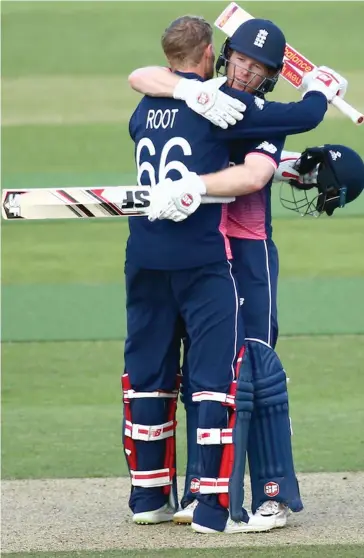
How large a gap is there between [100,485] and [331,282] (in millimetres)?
5647

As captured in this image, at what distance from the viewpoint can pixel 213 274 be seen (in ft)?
16.0

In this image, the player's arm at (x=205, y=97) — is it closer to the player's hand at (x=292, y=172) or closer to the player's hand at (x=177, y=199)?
the player's hand at (x=177, y=199)

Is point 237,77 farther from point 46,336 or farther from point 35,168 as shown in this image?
point 35,168

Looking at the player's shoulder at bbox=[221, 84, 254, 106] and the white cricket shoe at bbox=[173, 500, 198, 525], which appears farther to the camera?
the white cricket shoe at bbox=[173, 500, 198, 525]

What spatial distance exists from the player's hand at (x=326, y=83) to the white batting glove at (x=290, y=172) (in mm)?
280

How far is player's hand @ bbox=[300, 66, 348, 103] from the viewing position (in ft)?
16.8

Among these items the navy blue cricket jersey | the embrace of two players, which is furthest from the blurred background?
the navy blue cricket jersey

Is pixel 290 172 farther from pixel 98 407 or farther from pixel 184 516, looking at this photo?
pixel 98 407

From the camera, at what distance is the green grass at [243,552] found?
456cm

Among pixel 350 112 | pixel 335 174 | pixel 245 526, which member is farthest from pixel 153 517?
pixel 350 112

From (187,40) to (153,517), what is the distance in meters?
1.80

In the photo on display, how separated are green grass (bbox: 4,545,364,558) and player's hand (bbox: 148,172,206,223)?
45.6 inches

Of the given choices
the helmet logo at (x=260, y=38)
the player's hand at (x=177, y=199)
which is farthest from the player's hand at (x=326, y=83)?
the player's hand at (x=177, y=199)

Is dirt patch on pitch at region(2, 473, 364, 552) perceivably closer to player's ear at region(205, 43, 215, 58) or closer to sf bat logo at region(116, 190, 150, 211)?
sf bat logo at region(116, 190, 150, 211)
